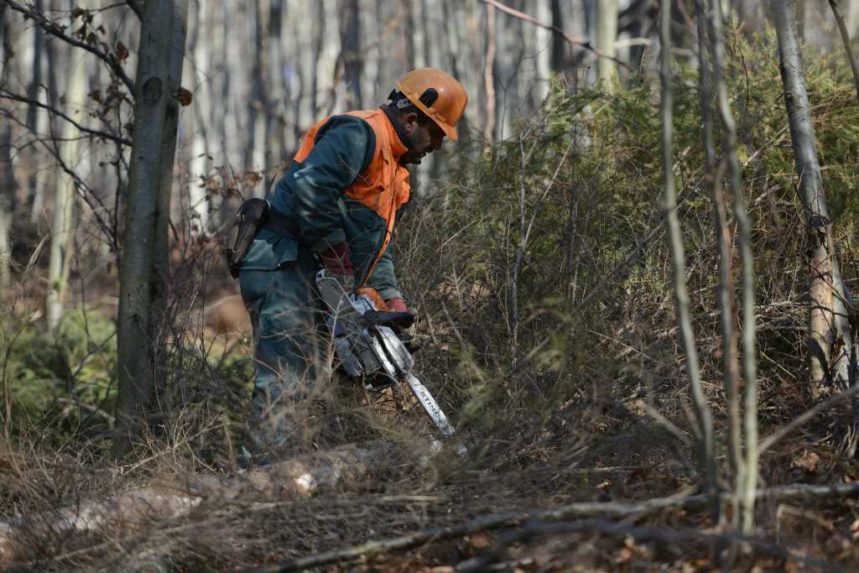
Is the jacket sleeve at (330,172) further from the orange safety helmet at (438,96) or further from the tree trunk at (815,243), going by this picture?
the tree trunk at (815,243)

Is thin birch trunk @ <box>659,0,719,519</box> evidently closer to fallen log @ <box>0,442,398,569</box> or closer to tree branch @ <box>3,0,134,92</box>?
fallen log @ <box>0,442,398,569</box>

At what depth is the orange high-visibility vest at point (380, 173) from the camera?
17.6ft

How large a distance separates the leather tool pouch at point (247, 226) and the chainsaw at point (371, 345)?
20.8 inches

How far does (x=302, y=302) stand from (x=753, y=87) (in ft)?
9.08

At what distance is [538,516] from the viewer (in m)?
3.39

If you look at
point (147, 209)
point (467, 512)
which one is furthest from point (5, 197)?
point (467, 512)

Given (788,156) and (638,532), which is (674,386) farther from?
(638,532)

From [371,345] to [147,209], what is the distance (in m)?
1.88

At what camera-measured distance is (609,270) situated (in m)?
5.60

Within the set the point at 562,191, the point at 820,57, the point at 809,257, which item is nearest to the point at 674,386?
the point at 809,257

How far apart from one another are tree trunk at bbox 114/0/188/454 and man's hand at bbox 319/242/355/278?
1322 mm

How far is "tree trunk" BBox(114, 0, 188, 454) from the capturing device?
623 centimetres

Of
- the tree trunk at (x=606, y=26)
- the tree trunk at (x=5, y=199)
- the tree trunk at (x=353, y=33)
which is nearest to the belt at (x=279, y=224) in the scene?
the tree trunk at (x=5, y=199)

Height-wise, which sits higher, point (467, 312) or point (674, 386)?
point (467, 312)
